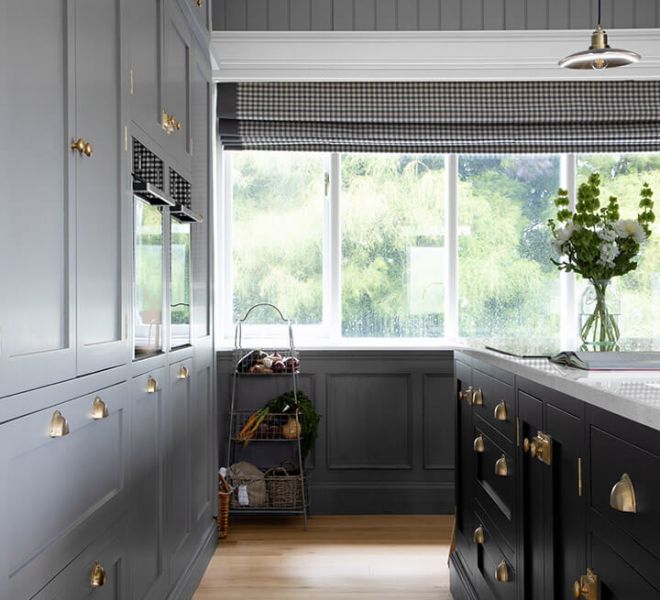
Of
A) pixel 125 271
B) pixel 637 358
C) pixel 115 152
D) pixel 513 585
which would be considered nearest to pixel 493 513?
pixel 513 585

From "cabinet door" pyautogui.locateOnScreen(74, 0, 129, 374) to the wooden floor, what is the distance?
60.4 inches

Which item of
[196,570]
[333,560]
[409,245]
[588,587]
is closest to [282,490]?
[333,560]

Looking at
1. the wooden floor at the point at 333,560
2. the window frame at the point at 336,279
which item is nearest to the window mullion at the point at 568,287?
the window frame at the point at 336,279

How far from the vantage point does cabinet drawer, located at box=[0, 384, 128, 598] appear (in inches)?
54.4

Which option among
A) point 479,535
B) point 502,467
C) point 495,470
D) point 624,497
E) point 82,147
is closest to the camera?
point 624,497

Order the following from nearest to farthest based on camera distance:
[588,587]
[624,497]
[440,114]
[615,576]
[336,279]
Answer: [624,497] < [615,576] < [588,587] < [440,114] < [336,279]

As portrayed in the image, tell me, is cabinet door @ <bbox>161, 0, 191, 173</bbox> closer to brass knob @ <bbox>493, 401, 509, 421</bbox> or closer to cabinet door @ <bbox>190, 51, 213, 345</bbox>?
cabinet door @ <bbox>190, 51, 213, 345</bbox>

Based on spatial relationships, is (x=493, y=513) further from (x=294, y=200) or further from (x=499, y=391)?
(x=294, y=200)

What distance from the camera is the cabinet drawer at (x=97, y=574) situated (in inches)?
63.9

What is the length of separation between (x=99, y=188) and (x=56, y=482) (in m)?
0.69

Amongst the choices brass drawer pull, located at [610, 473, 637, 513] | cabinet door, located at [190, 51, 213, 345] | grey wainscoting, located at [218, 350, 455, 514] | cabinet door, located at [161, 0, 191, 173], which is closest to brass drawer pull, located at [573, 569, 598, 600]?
brass drawer pull, located at [610, 473, 637, 513]

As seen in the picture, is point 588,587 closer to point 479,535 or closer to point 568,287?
point 479,535

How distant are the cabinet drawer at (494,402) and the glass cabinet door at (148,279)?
1030 mm

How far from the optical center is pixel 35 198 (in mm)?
1479
